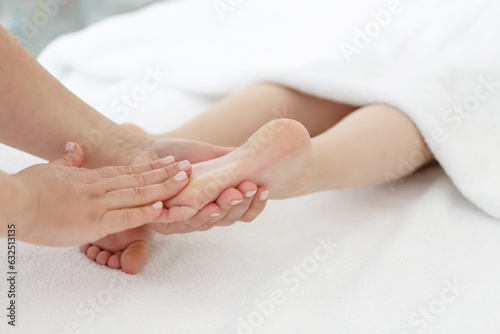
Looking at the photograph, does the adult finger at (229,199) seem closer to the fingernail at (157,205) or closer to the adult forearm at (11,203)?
the fingernail at (157,205)

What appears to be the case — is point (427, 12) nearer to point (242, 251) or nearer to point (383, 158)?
point (383, 158)

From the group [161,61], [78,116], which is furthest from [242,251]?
[161,61]

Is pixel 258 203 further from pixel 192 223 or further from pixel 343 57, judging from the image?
pixel 343 57

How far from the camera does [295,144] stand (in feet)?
3.11

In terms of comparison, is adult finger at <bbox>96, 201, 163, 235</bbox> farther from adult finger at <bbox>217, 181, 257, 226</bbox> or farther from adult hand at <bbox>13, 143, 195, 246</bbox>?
adult finger at <bbox>217, 181, 257, 226</bbox>

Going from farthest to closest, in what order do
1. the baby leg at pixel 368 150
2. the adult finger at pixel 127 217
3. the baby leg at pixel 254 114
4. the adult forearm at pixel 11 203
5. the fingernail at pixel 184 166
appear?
the baby leg at pixel 254 114, the baby leg at pixel 368 150, the fingernail at pixel 184 166, the adult finger at pixel 127 217, the adult forearm at pixel 11 203

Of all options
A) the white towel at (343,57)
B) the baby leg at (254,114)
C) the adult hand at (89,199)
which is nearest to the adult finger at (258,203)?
the adult hand at (89,199)

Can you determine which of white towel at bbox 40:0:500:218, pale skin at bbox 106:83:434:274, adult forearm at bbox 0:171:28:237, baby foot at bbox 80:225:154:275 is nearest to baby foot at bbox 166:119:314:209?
pale skin at bbox 106:83:434:274

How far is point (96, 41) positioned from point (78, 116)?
78 centimetres

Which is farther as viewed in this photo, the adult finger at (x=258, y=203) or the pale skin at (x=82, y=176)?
the adult finger at (x=258, y=203)

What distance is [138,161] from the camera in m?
1.05

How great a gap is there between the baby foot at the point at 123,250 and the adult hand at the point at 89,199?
10 cm

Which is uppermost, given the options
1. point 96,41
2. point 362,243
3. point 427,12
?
point 427,12

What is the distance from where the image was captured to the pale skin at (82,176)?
0.81m
